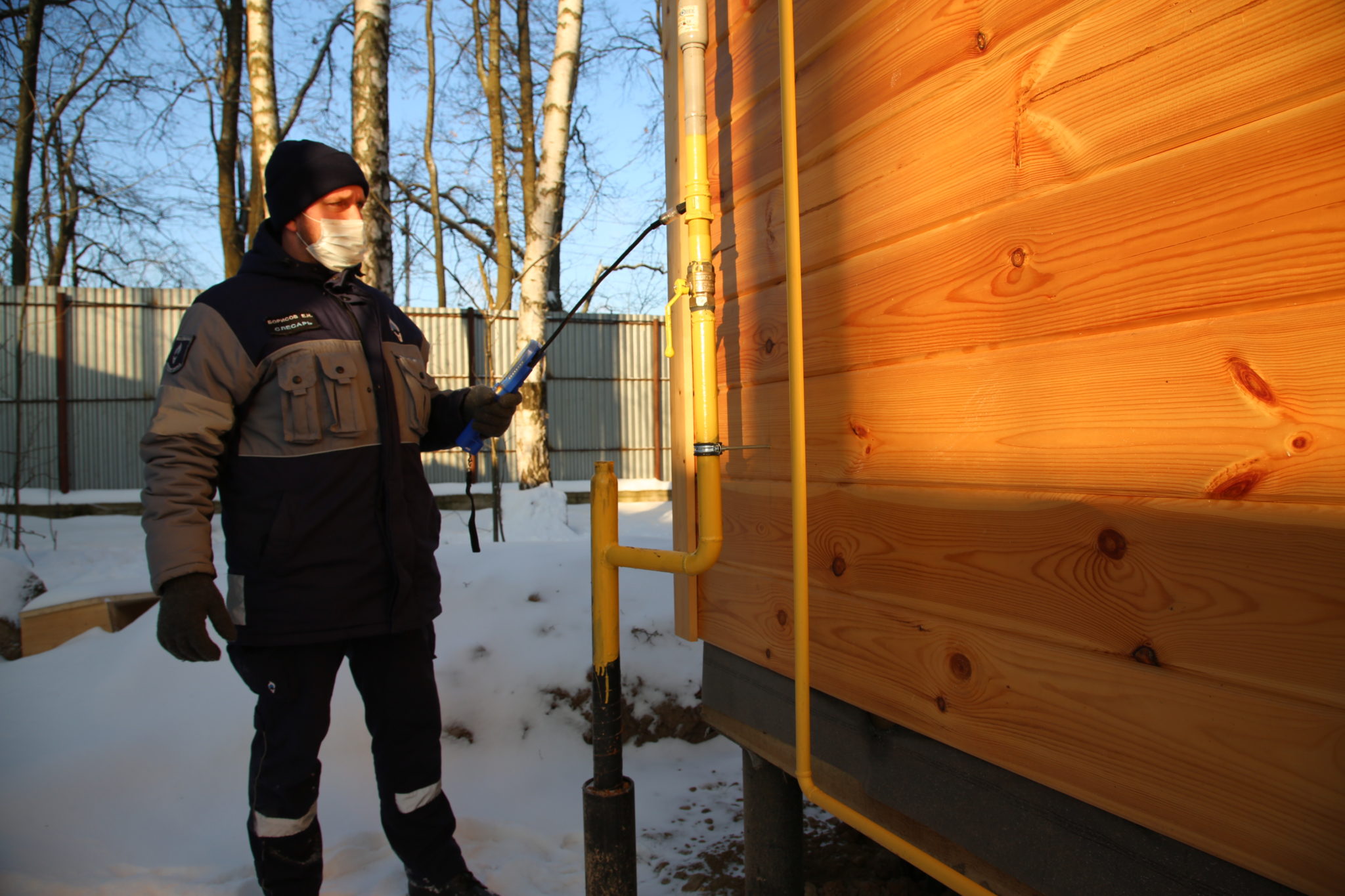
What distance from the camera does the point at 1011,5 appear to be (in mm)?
1262

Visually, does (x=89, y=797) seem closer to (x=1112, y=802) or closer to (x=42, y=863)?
(x=42, y=863)

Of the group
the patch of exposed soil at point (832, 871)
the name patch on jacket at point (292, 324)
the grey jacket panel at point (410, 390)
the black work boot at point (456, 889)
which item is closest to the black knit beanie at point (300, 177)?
the name patch on jacket at point (292, 324)

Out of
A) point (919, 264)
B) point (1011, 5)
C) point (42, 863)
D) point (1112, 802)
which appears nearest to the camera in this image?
point (1112, 802)

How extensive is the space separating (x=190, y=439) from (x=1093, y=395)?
188 centimetres

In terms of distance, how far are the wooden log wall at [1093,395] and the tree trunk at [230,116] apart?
50.3 ft

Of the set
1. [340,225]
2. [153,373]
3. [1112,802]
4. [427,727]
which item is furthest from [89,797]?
[153,373]

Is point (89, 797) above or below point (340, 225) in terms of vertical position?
below

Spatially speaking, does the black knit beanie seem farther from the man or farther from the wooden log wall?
the wooden log wall

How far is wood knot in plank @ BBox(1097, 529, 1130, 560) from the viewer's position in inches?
43.9

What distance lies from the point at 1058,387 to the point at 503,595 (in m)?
3.13

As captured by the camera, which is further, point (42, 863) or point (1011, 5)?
point (42, 863)

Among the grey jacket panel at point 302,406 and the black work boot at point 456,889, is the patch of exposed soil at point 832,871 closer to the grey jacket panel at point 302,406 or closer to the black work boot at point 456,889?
the black work boot at point 456,889

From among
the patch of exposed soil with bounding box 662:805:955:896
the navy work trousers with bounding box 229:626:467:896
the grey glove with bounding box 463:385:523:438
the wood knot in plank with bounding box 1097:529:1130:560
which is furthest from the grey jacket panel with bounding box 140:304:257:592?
the wood knot in plank with bounding box 1097:529:1130:560

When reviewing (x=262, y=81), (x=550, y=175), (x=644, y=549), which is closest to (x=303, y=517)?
(x=644, y=549)
